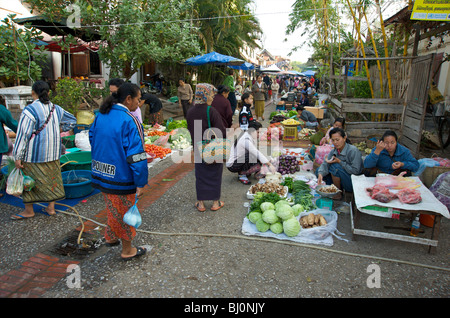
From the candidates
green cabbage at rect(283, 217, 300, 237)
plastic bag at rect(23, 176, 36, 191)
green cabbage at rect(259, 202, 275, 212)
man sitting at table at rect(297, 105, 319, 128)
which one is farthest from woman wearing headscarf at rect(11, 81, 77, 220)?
man sitting at table at rect(297, 105, 319, 128)

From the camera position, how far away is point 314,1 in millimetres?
18547

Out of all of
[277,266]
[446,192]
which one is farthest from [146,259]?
[446,192]

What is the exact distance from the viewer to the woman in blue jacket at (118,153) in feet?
9.47

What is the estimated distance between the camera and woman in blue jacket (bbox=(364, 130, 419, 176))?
4.41 metres

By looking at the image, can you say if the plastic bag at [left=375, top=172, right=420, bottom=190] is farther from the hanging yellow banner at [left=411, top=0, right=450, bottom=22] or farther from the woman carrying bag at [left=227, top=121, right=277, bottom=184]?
the hanging yellow banner at [left=411, top=0, right=450, bottom=22]

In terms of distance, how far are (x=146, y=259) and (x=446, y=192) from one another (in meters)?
4.35

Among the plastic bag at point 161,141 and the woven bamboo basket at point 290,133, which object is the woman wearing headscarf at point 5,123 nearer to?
the plastic bag at point 161,141

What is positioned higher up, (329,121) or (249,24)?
(249,24)

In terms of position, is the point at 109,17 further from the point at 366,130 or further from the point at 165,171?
the point at 366,130

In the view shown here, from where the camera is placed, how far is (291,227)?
380 cm

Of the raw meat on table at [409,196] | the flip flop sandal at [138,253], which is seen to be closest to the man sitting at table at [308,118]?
the raw meat on table at [409,196]

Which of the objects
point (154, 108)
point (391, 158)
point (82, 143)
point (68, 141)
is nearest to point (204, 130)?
point (391, 158)

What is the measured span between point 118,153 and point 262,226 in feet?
6.81

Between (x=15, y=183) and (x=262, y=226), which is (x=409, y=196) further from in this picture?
(x=15, y=183)
